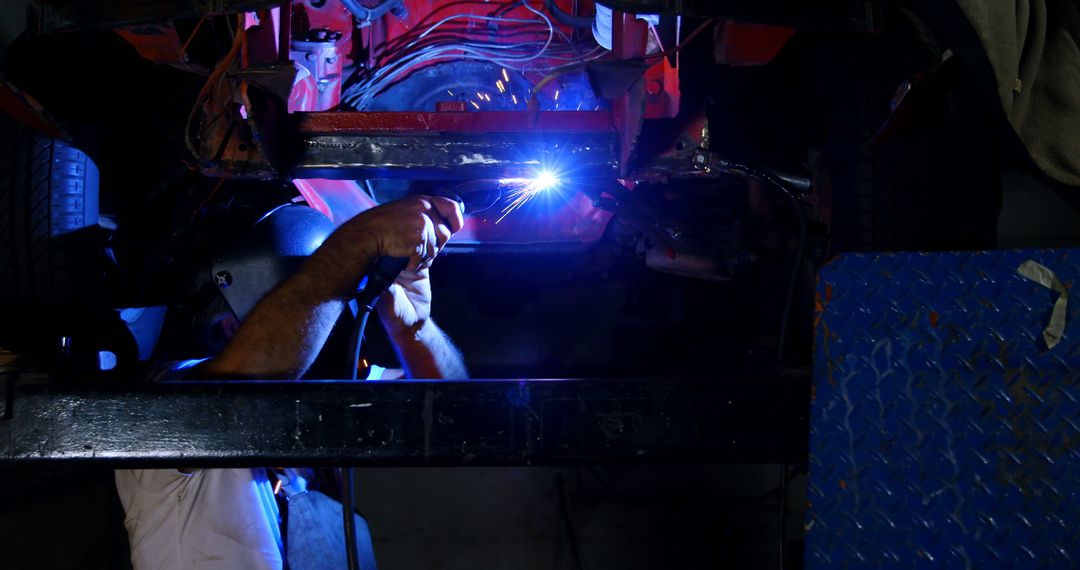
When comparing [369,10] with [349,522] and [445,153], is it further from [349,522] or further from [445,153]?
[349,522]

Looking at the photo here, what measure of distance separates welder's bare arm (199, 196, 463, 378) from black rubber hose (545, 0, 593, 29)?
718 mm

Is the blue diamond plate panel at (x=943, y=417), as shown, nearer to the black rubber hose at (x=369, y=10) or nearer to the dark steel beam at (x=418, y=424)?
the dark steel beam at (x=418, y=424)

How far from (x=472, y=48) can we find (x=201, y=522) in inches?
62.1

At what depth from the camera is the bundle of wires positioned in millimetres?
2016

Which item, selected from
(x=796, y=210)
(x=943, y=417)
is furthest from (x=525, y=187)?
(x=943, y=417)

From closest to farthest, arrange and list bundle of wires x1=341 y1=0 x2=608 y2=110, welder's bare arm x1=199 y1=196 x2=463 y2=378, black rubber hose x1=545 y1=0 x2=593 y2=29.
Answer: welder's bare arm x1=199 y1=196 x2=463 y2=378
black rubber hose x1=545 y1=0 x2=593 y2=29
bundle of wires x1=341 y1=0 x2=608 y2=110

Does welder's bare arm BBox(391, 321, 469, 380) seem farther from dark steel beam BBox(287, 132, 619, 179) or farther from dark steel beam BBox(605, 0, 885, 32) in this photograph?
dark steel beam BBox(605, 0, 885, 32)

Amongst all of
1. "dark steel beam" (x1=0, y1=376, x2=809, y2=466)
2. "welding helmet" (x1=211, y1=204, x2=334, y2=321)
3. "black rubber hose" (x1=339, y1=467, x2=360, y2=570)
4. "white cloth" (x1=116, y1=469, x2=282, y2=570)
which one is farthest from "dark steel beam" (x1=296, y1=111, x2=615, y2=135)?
"white cloth" (x1=116, y1=469, x2=282, y2=570)

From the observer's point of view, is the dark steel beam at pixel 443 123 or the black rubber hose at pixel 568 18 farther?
the black rubber hose at pixel 568 18

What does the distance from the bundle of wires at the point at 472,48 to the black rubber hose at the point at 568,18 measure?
0.24ft

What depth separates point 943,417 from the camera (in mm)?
1060

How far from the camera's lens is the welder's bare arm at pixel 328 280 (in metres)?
1.48

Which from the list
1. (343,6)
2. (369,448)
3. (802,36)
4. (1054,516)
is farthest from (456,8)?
(1054,516)

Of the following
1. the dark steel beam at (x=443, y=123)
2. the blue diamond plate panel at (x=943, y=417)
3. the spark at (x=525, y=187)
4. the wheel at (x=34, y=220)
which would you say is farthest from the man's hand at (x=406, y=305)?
the blue diamond plate panel at (x=943, y=417)
